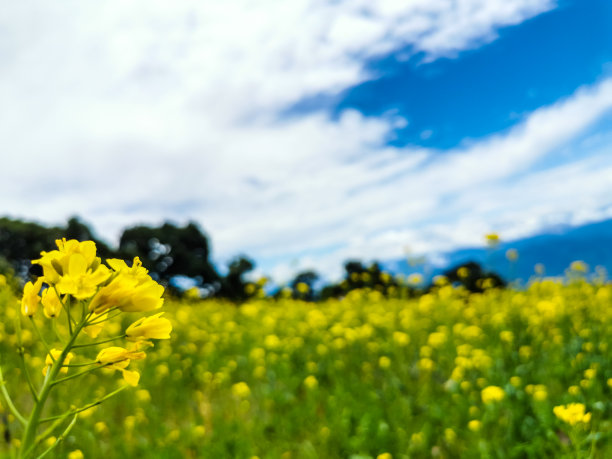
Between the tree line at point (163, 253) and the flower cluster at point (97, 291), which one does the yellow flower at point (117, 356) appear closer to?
the flower cluster at point (97, 291)

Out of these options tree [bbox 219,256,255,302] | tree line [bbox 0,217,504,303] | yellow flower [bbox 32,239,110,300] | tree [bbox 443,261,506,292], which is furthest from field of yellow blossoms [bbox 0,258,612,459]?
tree [bbox 219,256,255,302]

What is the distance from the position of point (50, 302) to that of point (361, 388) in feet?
10.5

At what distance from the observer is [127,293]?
28.3 inches

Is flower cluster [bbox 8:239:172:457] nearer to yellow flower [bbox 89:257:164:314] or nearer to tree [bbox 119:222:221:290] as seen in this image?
yellow flower [bbox 89:257:164:314]

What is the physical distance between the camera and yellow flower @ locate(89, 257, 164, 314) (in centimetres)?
72

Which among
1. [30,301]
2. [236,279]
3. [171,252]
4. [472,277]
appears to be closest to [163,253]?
[171,252]

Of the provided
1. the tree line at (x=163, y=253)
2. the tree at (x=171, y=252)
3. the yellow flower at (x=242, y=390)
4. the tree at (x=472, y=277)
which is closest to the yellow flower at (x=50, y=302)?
the yellow flower at (x=242, y=390)

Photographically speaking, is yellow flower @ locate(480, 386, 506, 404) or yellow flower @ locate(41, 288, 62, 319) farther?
yellow flower @ locate(480, 386, 506, 404)

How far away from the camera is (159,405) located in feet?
13.3

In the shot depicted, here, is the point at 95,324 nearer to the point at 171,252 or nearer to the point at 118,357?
the point at 118,357

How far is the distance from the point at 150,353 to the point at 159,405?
1195 mm

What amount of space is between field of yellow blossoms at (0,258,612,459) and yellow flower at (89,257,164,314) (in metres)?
1.15

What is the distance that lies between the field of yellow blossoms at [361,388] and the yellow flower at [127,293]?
1.15 m

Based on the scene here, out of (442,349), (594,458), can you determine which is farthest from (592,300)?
(594,458)
